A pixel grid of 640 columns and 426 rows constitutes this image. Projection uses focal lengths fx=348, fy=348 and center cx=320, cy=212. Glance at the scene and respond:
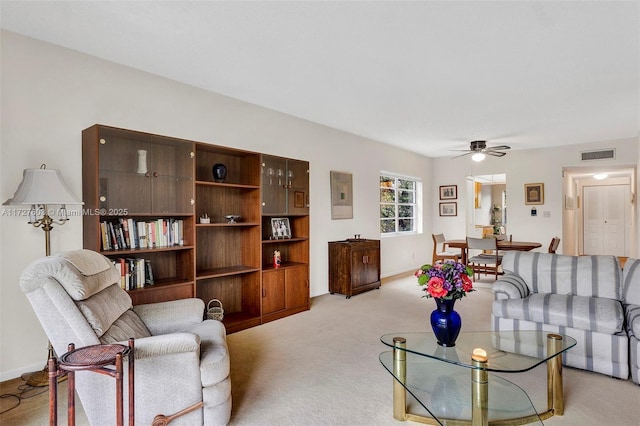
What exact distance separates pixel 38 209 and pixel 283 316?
99.9 inches

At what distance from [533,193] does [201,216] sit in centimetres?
639

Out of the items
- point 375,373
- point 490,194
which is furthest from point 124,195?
point 490,194

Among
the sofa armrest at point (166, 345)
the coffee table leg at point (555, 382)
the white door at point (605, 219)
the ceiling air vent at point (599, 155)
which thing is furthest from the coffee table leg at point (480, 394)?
the white door at point (605, 219)

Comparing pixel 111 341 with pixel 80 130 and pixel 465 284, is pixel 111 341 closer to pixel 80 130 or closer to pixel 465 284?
pixel 80 130

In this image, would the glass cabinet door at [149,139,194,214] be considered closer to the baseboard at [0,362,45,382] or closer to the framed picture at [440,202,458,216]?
the baseboard at [0,362,45,382]

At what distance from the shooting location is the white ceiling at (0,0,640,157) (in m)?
2.25

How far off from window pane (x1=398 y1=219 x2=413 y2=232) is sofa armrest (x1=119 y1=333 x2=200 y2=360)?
585 centimetres

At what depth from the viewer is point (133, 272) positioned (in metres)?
2.92

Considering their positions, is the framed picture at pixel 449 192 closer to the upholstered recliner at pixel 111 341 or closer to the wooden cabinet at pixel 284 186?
the wooden cabinet at pixel 284 186

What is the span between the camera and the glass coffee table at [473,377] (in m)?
1.79

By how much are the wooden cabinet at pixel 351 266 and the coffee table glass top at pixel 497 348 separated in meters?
2.56

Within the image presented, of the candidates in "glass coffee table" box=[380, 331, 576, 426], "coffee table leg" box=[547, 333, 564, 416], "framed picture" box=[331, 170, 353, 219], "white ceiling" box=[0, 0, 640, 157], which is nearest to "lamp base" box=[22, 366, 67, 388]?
"glass coffee table" box=[380, 331, 576, 426]

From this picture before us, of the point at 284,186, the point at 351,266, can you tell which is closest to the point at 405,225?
the point at 351,266

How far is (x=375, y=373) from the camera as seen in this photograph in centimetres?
266
